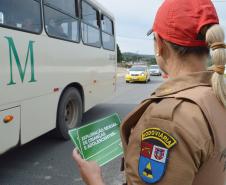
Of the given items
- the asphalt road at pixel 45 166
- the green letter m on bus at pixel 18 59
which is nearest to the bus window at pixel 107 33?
the asphalt road at pixel 45 166

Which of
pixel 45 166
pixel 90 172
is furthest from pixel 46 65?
pixel 90 172

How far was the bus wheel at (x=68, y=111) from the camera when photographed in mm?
5246

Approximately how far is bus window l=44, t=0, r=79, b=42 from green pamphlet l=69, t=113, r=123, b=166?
319 centimetres

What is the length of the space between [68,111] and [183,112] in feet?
16.4

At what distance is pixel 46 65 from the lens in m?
4.55

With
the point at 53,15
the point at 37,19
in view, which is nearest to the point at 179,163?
the point at 37,19

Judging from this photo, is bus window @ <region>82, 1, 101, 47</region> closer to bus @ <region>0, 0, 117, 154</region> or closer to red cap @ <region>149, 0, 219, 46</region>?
bus @ <region>0, 0, 117, 154</region>

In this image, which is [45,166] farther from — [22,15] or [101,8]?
[101,8]

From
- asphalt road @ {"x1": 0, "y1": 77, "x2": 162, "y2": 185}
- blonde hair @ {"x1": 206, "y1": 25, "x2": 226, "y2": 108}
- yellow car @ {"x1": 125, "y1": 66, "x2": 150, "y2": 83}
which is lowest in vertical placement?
asphalt road @ {"x1": 0, "y1": 77, "x2": 162, "y2": 185}

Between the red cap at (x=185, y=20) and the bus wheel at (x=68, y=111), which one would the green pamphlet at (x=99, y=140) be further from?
the bus wheel at (x=68, y=111)

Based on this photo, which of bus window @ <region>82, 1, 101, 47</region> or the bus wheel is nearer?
the bus wheel

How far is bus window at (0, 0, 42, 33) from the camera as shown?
362cm

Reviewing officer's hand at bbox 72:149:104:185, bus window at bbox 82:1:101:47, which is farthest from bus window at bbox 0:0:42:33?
officer's hand at bbox 72:149:104:185

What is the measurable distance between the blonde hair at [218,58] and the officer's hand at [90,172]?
661 millimetres
